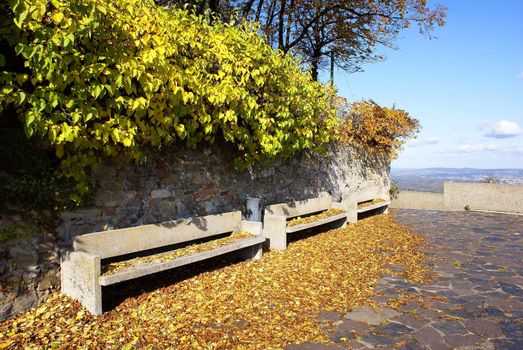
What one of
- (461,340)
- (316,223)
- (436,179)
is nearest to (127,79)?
(461,340)

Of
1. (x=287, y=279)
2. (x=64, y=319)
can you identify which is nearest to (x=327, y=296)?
(x=287, y=279)

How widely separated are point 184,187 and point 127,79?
2.38 meters

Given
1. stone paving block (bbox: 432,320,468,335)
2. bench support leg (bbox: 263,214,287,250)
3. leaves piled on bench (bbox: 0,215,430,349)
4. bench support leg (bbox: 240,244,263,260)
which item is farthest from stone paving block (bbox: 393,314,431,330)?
bench support leg (bbox: 263,214,287,250)

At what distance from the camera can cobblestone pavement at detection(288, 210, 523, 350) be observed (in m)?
3.59

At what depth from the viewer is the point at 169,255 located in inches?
194

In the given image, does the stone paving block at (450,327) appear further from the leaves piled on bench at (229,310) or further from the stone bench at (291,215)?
the stone bench at (291,215)

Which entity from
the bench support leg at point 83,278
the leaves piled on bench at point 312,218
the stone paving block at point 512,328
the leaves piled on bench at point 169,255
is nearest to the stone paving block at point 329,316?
the stone paving block at point 512,328

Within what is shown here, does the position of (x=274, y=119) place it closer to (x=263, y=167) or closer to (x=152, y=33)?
(x=263, y=167)

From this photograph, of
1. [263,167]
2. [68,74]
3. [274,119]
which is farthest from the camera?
[263,167]

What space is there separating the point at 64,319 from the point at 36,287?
546 millimetres

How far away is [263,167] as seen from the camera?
7.90 metres

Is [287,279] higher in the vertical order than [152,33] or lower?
lower

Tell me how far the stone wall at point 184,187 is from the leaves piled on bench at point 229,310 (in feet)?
3.07

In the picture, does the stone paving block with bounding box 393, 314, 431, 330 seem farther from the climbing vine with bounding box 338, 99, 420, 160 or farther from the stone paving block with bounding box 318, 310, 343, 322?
the climbing vine with bounding box 338, 99, 420, 160
